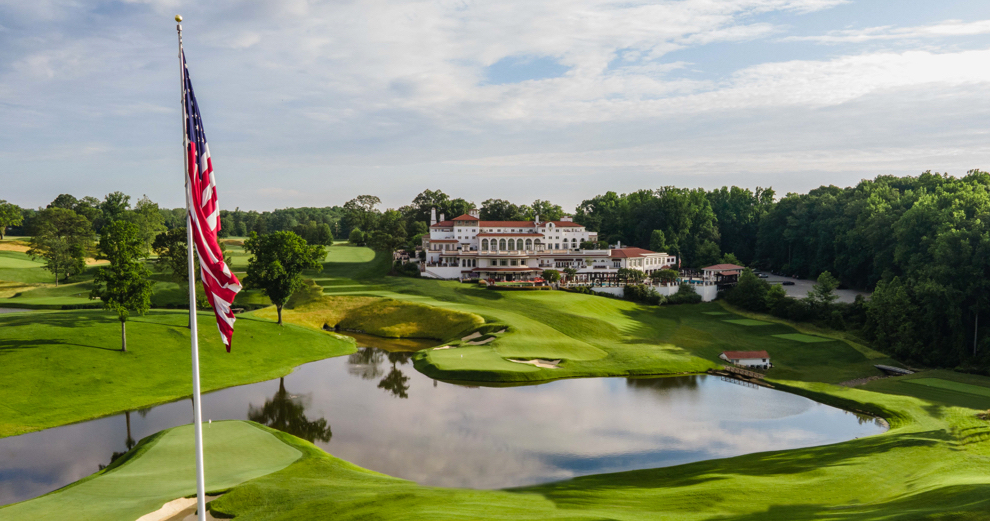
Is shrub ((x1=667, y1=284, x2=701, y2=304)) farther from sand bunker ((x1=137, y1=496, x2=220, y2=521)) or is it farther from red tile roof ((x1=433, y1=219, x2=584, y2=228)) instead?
sand bunker ((x1=137, y1=496, x2=220, y2=521))

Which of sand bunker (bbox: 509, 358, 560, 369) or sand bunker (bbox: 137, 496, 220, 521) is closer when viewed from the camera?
sand bunker (bbox: 137, 496, 220, 521)

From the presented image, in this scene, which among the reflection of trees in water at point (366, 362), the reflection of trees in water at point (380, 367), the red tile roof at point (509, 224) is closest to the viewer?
the reflection of trees in water at point (380, 367)

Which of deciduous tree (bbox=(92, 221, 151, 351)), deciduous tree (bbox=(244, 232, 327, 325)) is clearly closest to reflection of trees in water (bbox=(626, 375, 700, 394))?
deciduous tree (bbox=(244, 232, 327, 325))

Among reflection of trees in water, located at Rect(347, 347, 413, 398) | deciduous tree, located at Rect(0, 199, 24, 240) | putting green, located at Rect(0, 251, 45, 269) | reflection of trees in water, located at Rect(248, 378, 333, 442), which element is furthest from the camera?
deciduous tree, located at Rect(0, 199, 24, 240)

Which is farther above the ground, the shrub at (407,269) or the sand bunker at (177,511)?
the shrub at (407,269)

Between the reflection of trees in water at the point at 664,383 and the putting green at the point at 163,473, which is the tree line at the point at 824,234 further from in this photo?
the putting green at the point at 163,473

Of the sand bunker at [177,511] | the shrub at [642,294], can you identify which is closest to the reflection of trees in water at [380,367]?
the sand bunker at [177,511]

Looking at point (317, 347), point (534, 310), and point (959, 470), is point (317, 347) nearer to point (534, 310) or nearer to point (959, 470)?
point (534, 310)
